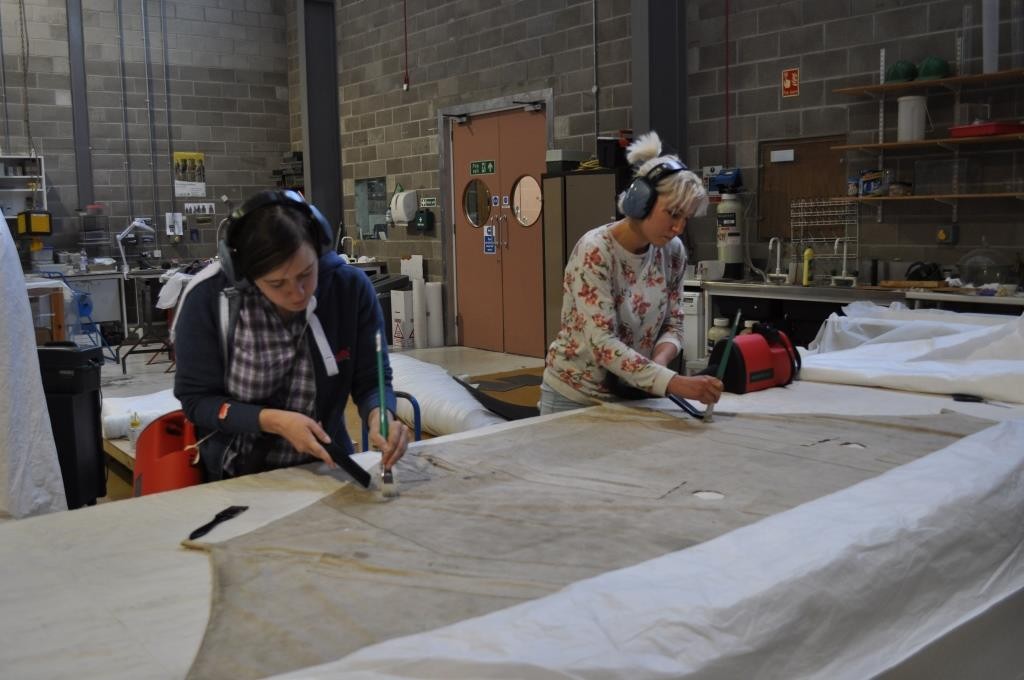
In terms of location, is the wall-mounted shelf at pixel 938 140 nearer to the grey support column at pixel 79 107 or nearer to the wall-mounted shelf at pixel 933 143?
the wall-mounted shelf at pixel 933 143

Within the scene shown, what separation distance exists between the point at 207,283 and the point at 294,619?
849 millimetres

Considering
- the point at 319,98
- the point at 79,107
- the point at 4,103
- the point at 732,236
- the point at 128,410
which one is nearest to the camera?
the point at 128,410

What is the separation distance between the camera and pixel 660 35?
6.12 metres

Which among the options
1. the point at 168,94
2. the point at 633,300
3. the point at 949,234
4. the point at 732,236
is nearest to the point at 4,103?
the point at 168,94

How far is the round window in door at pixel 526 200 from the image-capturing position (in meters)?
7.84

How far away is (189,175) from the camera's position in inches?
412

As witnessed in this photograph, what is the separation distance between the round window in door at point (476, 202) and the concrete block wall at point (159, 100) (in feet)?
11.2

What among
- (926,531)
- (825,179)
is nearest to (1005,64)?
(825,179)

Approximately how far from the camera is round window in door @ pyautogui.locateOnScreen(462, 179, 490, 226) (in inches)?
333

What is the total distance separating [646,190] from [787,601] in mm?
1316

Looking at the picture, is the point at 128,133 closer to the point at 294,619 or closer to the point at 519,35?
the point at 519,35

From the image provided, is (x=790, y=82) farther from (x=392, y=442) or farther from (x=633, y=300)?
(x=392, y=442)

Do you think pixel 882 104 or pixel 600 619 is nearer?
pixel 600 619

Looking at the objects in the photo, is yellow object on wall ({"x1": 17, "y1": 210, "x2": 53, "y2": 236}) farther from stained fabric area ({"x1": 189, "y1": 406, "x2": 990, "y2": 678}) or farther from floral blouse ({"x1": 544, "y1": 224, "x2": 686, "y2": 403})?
stained fabric area ({"x1": 189, "y1": 406, "x2": 990, "y2": 678})
